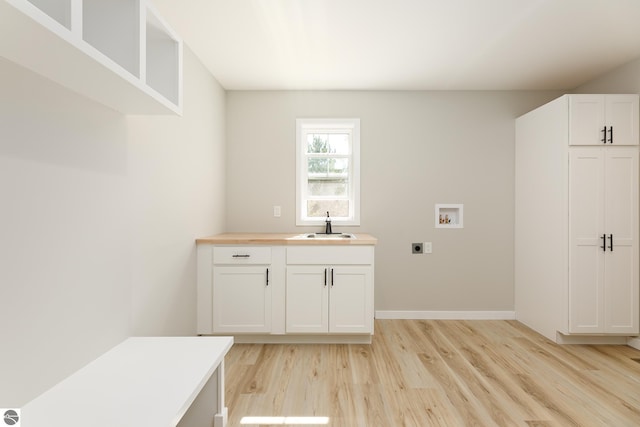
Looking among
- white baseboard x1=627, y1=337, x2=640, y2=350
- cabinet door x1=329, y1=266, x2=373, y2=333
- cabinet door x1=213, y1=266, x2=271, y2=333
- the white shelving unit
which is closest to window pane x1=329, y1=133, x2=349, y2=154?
cabinet door x1=329, y1=266, x2=373, y2=333

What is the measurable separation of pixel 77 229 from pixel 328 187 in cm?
273

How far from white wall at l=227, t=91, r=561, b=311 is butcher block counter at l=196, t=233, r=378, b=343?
82 centimetres

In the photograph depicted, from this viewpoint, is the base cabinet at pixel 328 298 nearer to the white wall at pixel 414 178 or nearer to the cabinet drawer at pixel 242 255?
the cabinet drawer at pixel 242 255

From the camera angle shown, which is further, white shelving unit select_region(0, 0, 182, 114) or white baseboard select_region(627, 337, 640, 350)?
white baseboard select_region(627, 337, 640, 350)

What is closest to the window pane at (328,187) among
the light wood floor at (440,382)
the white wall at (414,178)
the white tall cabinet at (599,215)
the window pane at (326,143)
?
the white wall at (414,178)

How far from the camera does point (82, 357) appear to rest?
1504 mm

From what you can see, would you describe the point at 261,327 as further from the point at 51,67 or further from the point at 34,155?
the point at 51,67

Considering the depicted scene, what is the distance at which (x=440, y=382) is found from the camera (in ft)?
7.80

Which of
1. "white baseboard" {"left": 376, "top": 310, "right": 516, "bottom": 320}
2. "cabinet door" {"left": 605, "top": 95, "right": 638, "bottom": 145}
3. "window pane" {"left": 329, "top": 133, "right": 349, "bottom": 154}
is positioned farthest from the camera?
"window pane" {"left": 329, "top": 133, "right": 349, "bottom": 154}

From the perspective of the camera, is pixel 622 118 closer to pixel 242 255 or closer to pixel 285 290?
pixel 285 290

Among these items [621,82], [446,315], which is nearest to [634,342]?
[446,315]

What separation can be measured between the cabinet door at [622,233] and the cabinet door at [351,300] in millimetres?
2061

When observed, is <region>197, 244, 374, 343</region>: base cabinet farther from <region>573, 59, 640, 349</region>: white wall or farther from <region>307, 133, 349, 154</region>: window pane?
<region>573, 59, 640, 349</region>: white wall

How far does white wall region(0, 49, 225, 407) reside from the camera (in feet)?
3.85
